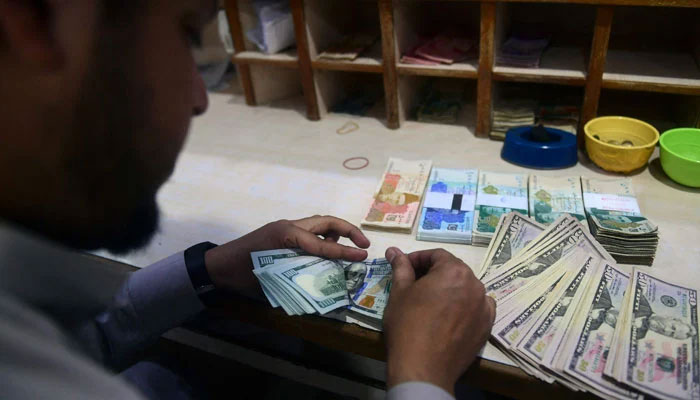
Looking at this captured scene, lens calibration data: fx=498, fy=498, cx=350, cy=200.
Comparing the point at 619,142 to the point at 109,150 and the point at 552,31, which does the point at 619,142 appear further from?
the point at 109,150

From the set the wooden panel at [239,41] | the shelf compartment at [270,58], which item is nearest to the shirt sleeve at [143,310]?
the shelf compartment at [270,58]

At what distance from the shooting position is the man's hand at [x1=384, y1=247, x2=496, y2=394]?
0.67 metres

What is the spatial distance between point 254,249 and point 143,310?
0.22 m

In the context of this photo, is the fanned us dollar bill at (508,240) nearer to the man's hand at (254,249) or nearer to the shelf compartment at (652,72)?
the man's hand at (254,249)

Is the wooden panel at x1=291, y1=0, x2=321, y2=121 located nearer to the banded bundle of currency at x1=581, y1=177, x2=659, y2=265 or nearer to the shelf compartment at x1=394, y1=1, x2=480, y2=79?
the shelf compartment at x1=394, y1=1, x2=480, y2=79

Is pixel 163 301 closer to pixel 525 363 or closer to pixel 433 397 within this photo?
pixel 433 397

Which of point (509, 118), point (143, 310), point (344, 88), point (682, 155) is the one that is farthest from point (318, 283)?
point (344, 88)

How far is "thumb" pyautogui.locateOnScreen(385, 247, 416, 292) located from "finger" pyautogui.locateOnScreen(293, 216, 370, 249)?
0.33 ft

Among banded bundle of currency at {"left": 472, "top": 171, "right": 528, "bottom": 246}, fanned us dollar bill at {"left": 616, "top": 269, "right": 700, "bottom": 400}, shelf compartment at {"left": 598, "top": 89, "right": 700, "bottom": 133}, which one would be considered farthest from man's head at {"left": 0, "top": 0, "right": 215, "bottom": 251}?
shelf compartment at {"left": 598, "top": 89, "right": 700, "bottom": 133}

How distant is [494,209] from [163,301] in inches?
26.5

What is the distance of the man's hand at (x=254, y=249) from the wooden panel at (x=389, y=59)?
0.60 meters

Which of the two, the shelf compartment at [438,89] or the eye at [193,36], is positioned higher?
the eye at [193,36]

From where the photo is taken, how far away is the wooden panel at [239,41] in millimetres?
1512

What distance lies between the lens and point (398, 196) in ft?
3.67
